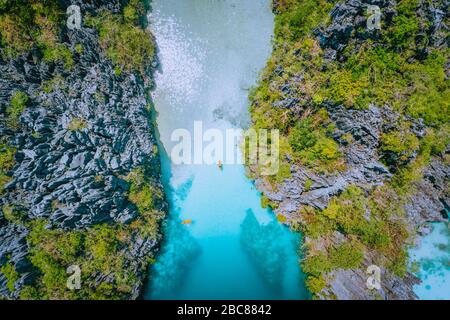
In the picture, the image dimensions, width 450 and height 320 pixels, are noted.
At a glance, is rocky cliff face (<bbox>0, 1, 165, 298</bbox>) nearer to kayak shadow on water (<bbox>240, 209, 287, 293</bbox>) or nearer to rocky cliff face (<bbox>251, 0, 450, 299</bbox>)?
kayak shadow on water (<bbox>240, 209, 287, 293</bbox>)

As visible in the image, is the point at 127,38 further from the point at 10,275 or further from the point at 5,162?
the point at 10,275

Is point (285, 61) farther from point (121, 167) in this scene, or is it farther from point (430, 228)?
point (430, 228)

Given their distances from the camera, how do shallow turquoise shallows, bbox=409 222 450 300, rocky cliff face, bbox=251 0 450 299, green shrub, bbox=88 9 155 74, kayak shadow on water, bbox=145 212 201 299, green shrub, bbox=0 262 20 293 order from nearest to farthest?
green shrub, bbox=0 262 20 293, rocky cliff face, bbox=251 0 450 299, shallow turquoise shallows, bbox=409 222 450 300, kayak shadow on water, bbox=145 212 201 299, green shrub, bbox=88 9 155 74

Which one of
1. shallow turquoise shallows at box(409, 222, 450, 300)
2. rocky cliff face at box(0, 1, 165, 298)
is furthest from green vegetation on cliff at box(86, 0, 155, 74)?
shallow turquoise shallows at box(409, 222, 450, 300)

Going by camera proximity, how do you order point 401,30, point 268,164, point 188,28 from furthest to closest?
point 188,28, point 268,164, point 401,30

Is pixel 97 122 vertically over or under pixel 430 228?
over

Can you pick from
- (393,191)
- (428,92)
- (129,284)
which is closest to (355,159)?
(393,191)

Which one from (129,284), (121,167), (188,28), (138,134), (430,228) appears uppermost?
(188,28)
